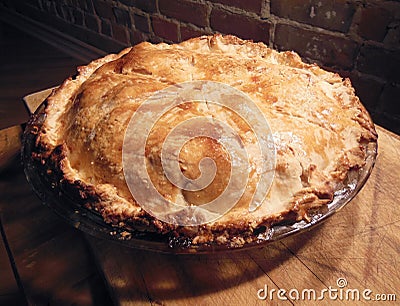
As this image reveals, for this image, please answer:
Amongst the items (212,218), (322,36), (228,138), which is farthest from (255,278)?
(322,36)

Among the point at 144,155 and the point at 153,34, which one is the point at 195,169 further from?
the point at 153,34

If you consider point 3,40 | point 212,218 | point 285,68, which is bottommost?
point 3,40

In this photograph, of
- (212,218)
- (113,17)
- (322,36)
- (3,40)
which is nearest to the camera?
(212,218)

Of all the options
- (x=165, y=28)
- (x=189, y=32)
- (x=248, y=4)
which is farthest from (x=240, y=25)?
(x=165, y=28)

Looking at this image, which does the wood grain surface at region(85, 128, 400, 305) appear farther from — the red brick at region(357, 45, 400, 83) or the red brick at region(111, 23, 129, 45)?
the red brick at region(111, 23, 129, 45)

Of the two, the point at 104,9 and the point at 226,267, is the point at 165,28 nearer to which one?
the point at 104,9

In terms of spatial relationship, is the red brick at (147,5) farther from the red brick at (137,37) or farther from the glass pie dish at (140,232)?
the glass pie dish at (140,232)

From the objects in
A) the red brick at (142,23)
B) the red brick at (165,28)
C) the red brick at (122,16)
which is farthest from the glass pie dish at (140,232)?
the red brick at (122,16)
